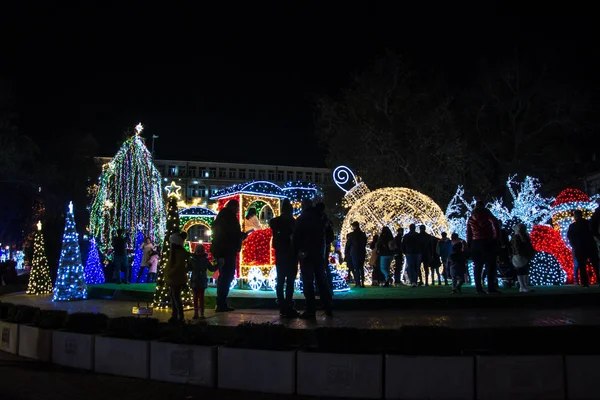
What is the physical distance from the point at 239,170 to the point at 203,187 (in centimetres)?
675

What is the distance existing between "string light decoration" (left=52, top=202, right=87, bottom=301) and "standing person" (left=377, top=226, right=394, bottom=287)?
7.37 m

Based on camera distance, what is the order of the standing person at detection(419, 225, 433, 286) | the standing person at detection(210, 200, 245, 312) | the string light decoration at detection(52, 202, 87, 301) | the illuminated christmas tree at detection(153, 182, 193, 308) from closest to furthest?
the standing person at detection(210, 200, 245, 312)
the illuminated christmas tree at detection(153, 182, 193, 308)
the string light decoration at detection(52, 202, 87, 301)
the standing person at detection(419, 225, 433, 286)

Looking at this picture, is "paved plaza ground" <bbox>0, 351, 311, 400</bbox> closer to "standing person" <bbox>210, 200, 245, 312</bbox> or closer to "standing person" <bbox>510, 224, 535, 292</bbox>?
"standing person" <bbox>210, 200, 245, 312</bbox>

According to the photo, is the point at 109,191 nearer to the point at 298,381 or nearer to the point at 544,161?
the point at 298,381

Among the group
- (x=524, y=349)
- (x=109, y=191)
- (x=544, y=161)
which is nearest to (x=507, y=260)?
(x=524, y=349)

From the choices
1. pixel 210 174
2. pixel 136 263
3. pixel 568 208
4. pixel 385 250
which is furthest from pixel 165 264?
pixel 210 174

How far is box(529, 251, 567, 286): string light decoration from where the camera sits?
43.6ft

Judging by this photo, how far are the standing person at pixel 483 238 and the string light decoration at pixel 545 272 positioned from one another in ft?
10.8

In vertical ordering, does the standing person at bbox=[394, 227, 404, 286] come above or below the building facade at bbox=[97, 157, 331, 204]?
below

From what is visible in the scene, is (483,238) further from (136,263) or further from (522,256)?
(136,263)

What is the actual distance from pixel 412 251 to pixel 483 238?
10.9 feet

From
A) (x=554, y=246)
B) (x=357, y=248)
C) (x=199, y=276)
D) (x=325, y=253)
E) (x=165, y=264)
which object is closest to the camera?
(x=199, y=276)

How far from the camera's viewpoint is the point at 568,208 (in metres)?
15.4

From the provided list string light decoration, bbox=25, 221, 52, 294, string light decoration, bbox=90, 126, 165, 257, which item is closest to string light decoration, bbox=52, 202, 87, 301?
string light decoration, bbox=25, 221, 52, 294
